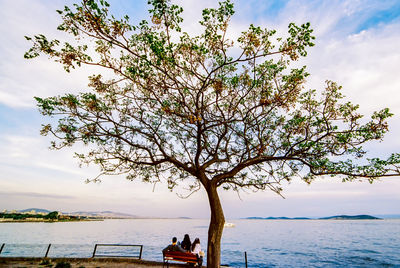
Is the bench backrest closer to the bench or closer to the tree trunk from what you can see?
the bench

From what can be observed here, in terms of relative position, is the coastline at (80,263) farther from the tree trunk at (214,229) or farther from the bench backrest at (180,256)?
the tree trunk at (214,229)

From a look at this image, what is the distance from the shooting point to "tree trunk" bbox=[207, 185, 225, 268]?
32.1 ft

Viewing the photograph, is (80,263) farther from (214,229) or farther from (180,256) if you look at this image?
(214,229)

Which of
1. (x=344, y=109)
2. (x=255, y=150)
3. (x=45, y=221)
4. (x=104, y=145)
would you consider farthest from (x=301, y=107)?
(x=45, y=221)

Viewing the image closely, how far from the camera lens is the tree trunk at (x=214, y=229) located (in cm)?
977

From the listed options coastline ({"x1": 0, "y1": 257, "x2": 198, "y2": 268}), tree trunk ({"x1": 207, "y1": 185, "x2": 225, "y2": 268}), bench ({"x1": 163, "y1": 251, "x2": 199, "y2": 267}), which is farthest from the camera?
coastline ({"x1": 0, "y1": 257, "x2": 198, "y2": 268})

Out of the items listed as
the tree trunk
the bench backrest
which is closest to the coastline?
the bench backrest

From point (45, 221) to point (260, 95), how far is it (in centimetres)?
22276

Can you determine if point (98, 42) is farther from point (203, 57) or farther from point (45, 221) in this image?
point (45, 221)

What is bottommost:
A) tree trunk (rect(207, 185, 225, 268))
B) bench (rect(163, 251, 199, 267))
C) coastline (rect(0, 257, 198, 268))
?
coastline (rect(0, 257, 198, 268))

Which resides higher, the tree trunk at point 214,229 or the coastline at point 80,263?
the tree trunk at point 214,229

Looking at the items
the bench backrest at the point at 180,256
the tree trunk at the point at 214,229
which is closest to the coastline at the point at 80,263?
the bench backrest at the point at 180,256

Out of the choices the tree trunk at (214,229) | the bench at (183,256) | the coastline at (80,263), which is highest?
Result: the tree trunk at (214,229)

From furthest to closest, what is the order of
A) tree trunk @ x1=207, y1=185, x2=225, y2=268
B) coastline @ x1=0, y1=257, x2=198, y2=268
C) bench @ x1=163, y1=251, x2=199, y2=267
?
coastline @ x1=0, y1=257, x2=198, y2=268 → bench @ x1=163, y1=251, x2=199, y2=267 → tree trunk @ x1=207, y1=185, x2=225, y2=268
